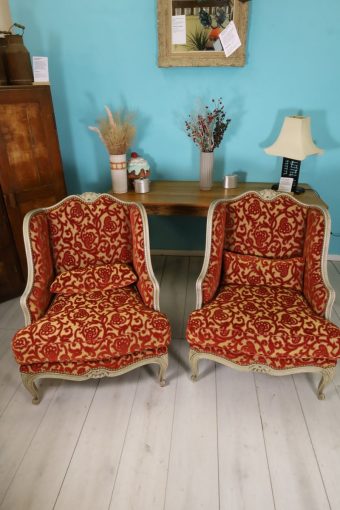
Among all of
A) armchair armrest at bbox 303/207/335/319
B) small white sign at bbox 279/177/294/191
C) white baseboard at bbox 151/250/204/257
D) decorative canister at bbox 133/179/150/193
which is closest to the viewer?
armchair armrest at bbox 303/207/335/319

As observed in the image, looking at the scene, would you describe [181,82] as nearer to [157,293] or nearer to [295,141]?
[295,141]

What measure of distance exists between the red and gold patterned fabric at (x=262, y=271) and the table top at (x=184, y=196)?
445 mm

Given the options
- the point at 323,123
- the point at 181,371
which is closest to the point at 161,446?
the point at 181,371

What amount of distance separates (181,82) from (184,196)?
78cm

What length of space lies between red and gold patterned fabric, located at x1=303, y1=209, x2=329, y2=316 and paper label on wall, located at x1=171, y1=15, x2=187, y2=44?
139 cm

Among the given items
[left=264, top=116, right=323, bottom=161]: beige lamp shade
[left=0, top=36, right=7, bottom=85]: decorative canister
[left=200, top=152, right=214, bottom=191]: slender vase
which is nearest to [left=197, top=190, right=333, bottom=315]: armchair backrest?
[left=264, top=116, right=323, bottom=161]: beige lamp shade

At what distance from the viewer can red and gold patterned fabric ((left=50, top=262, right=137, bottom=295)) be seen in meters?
1.75

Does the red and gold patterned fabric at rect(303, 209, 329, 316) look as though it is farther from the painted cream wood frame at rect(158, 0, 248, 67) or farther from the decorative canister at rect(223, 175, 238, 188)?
the painted cream wood frame at rect(158, 0, 248, 67)

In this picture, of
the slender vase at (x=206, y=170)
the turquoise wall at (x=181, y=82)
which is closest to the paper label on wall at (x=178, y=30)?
the turquoise wall at (x=181, y=82)

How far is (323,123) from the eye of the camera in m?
2.34

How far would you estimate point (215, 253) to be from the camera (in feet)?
5.79

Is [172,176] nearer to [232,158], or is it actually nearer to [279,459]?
[232,158]

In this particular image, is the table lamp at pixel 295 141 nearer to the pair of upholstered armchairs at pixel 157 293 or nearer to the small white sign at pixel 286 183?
the small white sign at pixel 286 183

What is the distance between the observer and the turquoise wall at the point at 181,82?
2141 millimetres
